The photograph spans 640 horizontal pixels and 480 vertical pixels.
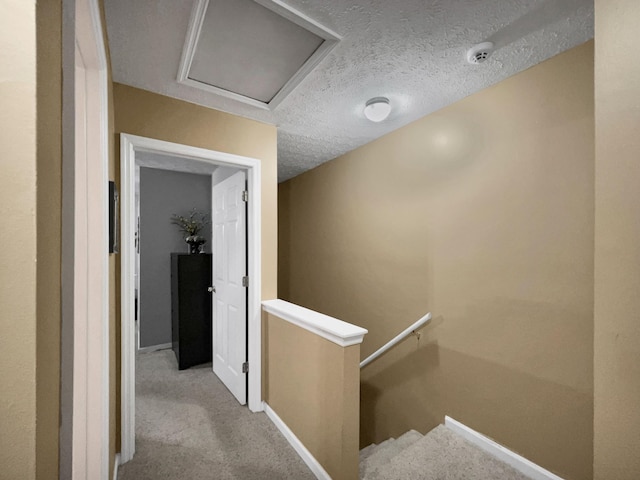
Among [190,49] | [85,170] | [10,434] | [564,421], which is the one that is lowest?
[564,421]

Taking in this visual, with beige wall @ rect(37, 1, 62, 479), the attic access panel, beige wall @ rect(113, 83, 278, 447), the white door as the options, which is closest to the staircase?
the white door

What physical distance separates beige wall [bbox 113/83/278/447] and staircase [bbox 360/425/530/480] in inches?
54.6

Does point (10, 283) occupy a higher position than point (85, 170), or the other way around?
point (85, 170)

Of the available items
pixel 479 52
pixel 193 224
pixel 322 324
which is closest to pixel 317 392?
pixel 322 324

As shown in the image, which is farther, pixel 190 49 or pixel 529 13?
pixel 190 49

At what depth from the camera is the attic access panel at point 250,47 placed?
124 cm

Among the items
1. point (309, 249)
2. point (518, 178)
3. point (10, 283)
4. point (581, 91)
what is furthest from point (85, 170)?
point (309, 249)

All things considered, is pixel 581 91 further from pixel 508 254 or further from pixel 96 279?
pixel 96 279

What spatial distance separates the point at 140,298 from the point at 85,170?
118 inches

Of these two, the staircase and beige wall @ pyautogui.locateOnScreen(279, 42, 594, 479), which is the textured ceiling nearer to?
beige wall @ pyautogui.locateOnScreen(279, 42, 594, 479)

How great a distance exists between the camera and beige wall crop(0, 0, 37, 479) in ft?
1.20

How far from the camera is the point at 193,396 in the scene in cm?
249

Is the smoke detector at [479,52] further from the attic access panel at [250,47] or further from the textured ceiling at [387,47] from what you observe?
the attic access panel at [250,47]

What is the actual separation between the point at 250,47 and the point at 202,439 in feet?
8.10
